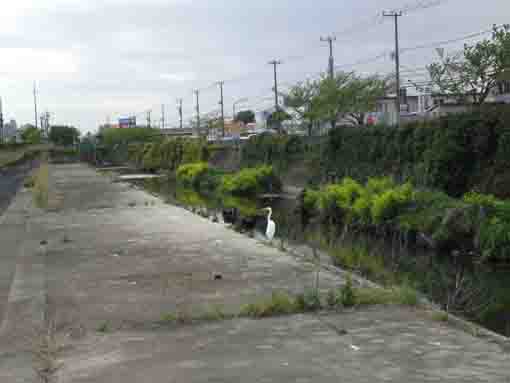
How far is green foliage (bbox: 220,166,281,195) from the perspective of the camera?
31.4 metres

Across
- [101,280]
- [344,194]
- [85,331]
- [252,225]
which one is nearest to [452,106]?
[344,194]

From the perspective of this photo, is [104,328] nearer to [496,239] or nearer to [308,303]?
[308,303]

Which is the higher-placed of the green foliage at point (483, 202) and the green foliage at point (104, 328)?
the green foliage at point (483, 202)

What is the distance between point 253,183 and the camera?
3134 cm

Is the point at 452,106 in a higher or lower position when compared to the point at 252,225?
higher

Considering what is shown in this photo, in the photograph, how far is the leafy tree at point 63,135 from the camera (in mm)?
139625

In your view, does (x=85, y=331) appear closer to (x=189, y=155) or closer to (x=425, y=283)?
(x=425, y=283)

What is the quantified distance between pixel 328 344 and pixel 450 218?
31.8 feet

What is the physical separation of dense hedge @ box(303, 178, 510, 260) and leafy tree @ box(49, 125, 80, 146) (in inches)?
4923

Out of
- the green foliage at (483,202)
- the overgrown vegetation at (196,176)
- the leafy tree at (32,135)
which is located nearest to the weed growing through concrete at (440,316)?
the green foliage at (483,202)

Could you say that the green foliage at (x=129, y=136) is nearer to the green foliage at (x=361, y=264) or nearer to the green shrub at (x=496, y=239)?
the green shrub at (x=496, y=239)

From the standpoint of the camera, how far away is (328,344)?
6.34m

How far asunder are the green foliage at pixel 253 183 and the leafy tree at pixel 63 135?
11385 centimetres

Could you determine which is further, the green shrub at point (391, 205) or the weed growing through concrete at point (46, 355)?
the green shrub at point (391, 205)
